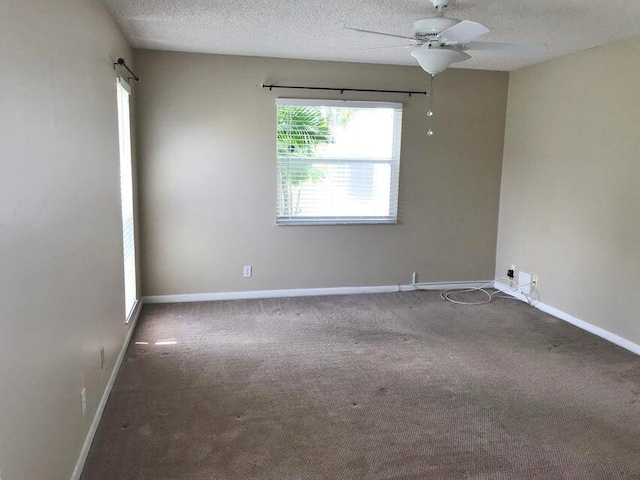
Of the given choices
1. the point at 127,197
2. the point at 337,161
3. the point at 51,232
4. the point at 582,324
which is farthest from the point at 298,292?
the point at 51,232

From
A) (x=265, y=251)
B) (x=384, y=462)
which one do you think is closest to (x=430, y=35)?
(x=384, y=462)

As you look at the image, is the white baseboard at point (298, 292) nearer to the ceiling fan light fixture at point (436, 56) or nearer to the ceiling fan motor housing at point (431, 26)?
the ceiling fan light fixture at point (436, 56)

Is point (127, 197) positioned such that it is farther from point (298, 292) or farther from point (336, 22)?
Result: point (336, 22)

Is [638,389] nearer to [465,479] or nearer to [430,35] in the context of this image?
[465,479]

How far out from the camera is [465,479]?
2209mm

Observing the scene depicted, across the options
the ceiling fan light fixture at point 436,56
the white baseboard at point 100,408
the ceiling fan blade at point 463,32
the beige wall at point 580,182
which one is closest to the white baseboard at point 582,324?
the beige wall at point 580,182

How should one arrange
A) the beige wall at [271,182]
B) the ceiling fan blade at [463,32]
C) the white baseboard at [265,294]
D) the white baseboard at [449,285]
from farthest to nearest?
the white baseboard at [449,285]
the white baseboard at [265,294]
the beige wall at [271,182]
the ceiling fan blade at [463,32]

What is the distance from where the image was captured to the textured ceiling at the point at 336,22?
3.09 metres

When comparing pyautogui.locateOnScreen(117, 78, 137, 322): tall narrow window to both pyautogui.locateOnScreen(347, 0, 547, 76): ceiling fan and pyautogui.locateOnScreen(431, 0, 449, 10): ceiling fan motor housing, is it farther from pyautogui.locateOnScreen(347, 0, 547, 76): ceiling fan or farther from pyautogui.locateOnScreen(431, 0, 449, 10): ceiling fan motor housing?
pyautogui.locateOnScreen(431, 0, 449, 10): ceiling fan motor housing

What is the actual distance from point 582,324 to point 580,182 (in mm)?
1238

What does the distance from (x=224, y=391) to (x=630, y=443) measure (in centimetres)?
223

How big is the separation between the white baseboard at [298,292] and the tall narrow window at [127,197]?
0.62m


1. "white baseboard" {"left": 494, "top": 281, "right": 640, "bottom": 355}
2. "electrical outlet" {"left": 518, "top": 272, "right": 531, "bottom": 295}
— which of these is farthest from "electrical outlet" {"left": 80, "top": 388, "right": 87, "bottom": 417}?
"electrical outlet" {"left": 518, "top": 272, "right": 531, "bottom": 295}

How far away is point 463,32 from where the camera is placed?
262 centimetres
